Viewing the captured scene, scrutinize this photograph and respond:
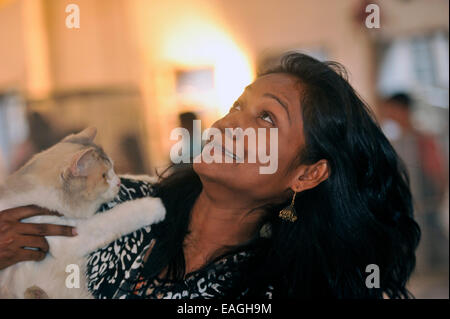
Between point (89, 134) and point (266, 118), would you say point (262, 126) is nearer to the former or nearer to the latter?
point (266, 118)

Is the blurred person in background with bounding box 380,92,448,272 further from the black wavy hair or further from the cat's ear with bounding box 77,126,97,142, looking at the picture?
the cat's ear with bounding box 77,126,97,142

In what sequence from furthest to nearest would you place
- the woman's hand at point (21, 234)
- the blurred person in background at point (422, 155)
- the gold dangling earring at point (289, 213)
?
1. the blurred person in background at point (422, 155)
2. the gold dangling earring at point (289, 213)
3. the woman's hand at point (21, 234)

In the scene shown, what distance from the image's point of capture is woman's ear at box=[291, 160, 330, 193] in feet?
2.59

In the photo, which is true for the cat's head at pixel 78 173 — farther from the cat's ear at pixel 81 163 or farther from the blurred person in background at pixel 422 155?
the blurred person in background at pixel 422 155

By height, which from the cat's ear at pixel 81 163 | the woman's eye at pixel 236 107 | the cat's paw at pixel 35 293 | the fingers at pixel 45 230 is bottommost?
the cat's paw at pixel 35 293

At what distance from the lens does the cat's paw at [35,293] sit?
0.74 meters

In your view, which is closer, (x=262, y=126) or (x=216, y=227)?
(x=262, y=126)

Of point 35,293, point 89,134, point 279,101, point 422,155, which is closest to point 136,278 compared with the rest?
point 35,293

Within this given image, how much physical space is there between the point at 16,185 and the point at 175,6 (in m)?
2.46

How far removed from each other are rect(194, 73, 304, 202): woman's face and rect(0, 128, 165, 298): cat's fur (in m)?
0.18

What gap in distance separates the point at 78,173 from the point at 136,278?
0.21 meters

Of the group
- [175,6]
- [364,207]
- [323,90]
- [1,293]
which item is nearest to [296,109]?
[323,90]

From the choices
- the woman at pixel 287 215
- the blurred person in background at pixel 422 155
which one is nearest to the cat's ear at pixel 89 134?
the woman at pixel 287 215

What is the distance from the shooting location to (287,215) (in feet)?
2.69
